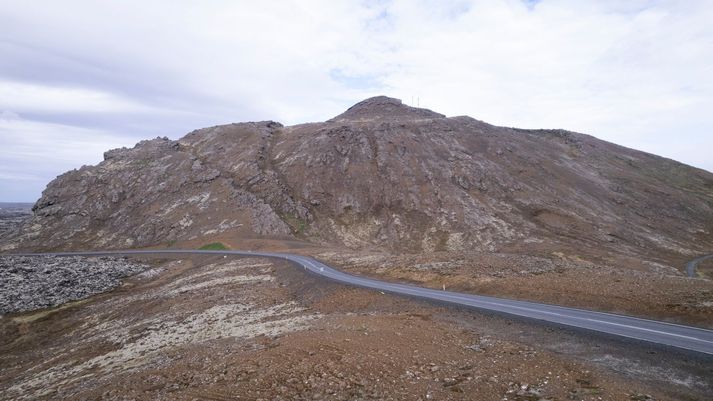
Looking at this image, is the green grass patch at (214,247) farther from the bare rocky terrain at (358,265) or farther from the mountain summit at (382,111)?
the mountain summit at (382,111)

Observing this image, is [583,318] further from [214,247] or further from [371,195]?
[371,195]

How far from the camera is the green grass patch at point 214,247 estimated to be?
55.6 meters

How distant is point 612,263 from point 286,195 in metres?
48.5

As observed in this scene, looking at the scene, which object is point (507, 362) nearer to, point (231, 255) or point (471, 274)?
point (471, 274)

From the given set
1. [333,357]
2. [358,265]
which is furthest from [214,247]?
[333,357]

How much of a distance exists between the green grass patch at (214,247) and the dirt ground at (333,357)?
1107 inches

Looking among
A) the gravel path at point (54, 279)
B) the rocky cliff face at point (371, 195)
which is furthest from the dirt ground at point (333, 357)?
the rocky cliff face at point (371, 195)

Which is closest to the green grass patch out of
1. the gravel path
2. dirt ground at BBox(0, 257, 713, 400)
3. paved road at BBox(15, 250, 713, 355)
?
the gravel path

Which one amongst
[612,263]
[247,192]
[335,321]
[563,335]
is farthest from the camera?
[247,192]

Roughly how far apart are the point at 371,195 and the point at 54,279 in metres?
44.9

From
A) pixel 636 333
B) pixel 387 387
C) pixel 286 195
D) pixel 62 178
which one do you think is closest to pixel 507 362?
pixel 387 387

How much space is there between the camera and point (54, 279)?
39.5 m

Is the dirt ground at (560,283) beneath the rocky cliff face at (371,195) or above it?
beneath

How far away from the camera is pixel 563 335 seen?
14.5 meters
